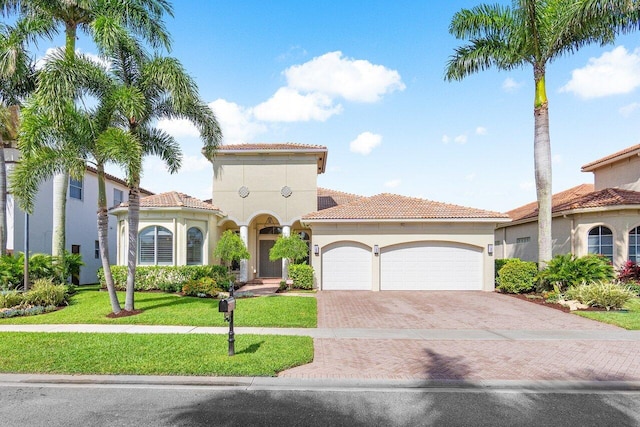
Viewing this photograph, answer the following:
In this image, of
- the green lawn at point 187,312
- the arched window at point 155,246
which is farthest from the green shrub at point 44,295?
the arched window at point 155,246

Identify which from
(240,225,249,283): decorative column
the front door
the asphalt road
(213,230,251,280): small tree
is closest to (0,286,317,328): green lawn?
(213,230,251,280): small tree

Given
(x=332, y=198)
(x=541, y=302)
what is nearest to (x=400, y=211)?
(x=332, y=198)

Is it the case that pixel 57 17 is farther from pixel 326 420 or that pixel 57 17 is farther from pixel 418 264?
pixel 418 264

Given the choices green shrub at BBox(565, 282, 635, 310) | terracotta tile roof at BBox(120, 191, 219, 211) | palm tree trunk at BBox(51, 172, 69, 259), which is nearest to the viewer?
green shrub at BBox(565, 282, 635, 310)

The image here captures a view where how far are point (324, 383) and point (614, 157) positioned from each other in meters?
20.6

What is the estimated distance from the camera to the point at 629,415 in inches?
185

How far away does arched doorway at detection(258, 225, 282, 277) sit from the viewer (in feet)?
72.1

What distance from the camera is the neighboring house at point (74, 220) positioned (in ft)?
55.0

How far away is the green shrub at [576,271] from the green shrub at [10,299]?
19.2 m

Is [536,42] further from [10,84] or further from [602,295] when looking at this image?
[10,84]

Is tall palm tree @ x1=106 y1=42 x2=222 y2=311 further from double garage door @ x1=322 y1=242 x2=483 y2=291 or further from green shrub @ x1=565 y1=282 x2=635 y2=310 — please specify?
green shrub @ x1=565 y1=282 x2=635 y2=310

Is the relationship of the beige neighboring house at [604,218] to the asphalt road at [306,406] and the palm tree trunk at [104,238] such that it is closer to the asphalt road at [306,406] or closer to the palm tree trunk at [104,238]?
the asphalt road at [306,406]

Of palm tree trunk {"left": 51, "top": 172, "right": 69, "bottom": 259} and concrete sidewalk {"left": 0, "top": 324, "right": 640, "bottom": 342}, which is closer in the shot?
concrete sidewalk {"left": 0, "top": 324, "right": 640, "bottom": 342}

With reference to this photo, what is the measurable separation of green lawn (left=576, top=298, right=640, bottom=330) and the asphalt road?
212 inches
